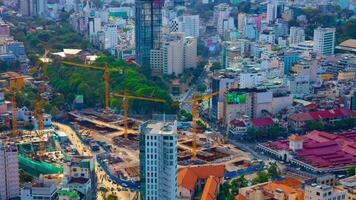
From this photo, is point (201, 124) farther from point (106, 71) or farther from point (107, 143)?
point (106, 71)

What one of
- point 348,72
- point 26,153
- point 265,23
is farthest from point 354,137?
point 265,23

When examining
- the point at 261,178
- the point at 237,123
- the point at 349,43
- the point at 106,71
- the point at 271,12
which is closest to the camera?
the point at 261,178

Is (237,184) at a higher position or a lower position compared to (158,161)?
lower

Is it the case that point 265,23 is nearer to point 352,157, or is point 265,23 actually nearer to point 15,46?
point 15,46

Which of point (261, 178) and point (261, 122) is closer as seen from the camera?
point (261, 178)

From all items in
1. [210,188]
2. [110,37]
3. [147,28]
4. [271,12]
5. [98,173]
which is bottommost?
[98,173]

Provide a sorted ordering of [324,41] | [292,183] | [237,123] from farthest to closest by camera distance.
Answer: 1. [324,41]
2. [237,123]
3. [292,183]

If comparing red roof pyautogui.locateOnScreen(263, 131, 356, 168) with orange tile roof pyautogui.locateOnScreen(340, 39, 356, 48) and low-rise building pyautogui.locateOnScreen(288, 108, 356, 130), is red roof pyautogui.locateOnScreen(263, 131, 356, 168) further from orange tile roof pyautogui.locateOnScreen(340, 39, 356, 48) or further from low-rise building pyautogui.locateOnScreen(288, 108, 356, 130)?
orange tile roof pyautogui.locateOnScreen(340, 39, 356, 48)

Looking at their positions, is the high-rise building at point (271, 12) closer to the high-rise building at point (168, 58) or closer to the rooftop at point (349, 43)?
the rooftop at point (349, 43)

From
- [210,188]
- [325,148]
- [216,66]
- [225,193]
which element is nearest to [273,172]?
[225,193]
